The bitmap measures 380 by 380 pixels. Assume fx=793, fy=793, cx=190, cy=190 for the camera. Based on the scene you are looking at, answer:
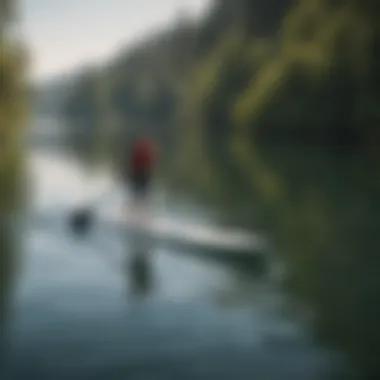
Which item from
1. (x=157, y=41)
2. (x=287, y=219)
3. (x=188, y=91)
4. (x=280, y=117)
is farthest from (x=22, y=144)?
(x=287, y=219)

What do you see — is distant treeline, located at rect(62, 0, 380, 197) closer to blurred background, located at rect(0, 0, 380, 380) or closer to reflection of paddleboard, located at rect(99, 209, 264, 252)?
blurred background, located at rect(0, 0, 380, 380)

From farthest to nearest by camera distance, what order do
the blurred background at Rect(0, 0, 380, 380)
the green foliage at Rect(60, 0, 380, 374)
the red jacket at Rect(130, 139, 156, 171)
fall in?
the green foliage at Rect(60, 0, 380, 374) < the red jacket at Rect(130, 139, 156, 171) < the blurred background at Rect(0, 0, 380, 380)

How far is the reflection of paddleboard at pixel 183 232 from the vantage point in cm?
560

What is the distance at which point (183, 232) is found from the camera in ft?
19.6

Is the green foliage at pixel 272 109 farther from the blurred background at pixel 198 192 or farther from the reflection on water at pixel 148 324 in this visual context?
the reflection on water at pixel 148 324

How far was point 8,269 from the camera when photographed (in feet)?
16.4

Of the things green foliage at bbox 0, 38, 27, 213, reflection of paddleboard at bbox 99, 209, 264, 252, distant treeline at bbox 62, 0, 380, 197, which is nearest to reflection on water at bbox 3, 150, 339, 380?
reflection of paddleboard at bbox 99, 209, 264, 252

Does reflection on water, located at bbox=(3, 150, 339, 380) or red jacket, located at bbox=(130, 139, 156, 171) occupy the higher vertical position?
red jacket, located at bbox=(130, 139, 156, 171)

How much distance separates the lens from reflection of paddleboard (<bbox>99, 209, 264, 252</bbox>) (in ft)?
18.4

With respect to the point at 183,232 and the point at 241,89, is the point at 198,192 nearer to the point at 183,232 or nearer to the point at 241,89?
the point at 183,232

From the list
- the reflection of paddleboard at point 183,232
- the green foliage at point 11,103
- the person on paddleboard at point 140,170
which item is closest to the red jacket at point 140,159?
the person on paddleboard at point 140,170

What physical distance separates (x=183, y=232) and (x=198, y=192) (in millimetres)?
3535

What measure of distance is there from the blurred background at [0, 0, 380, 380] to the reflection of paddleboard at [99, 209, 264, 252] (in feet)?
0.12

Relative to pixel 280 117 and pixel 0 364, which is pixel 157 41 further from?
pixel 0 364
